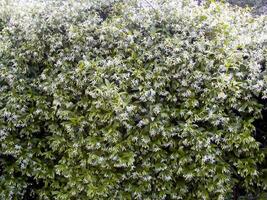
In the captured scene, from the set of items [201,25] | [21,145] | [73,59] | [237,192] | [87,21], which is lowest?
[21,145]

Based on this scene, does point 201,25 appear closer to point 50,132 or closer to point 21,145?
point 50,132

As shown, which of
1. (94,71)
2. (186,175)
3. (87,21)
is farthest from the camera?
(87,21)

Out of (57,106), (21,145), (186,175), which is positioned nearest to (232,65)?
(186,175)

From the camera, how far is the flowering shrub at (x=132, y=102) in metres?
3.80

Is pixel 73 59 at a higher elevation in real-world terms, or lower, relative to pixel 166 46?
lower

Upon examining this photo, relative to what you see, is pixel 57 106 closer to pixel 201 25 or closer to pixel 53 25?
pixel 53 25

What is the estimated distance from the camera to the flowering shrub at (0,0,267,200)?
3799 mm

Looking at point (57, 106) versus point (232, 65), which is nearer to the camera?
point (232, 65)

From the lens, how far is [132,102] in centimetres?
393

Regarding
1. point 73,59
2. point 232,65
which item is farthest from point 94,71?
point 232,65

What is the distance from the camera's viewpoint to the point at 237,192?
4.14 metres

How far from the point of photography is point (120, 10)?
4480mm

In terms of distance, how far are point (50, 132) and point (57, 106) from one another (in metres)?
0.32

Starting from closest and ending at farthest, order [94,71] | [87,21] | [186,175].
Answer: [186,175]
[94,71]
[87,21]
